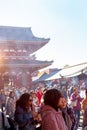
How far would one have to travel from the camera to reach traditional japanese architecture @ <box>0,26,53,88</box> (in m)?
26.7

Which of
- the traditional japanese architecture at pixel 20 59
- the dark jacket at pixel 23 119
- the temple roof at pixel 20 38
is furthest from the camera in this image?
the temple roof at pixel 20 38

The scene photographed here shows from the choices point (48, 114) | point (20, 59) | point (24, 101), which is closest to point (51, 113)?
point (48, 114)

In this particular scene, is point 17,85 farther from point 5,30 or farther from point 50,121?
point 50,121

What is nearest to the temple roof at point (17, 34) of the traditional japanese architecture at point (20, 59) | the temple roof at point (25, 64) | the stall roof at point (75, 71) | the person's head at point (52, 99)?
the traditional japanese architecture at point (20, 59)

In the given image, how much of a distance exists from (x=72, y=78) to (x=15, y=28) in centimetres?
788

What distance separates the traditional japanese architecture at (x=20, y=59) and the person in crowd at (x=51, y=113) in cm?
2126

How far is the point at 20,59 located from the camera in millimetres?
27469

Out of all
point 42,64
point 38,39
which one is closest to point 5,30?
point 38,39

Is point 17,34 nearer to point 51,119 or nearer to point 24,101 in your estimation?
point 24,101

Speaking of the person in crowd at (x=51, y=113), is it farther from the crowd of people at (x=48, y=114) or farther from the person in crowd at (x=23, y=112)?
the person in crowd at (x=23, y=112)

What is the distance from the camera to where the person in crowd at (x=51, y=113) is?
12.5 feet

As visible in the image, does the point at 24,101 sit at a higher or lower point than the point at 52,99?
lower

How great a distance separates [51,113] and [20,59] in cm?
2373

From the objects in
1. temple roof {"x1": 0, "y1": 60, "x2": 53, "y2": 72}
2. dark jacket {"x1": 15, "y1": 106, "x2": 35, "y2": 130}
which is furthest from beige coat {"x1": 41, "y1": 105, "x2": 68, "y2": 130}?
temple roof {"x1": 0, "y1": 60, "x2": 53, "y2": 72}
